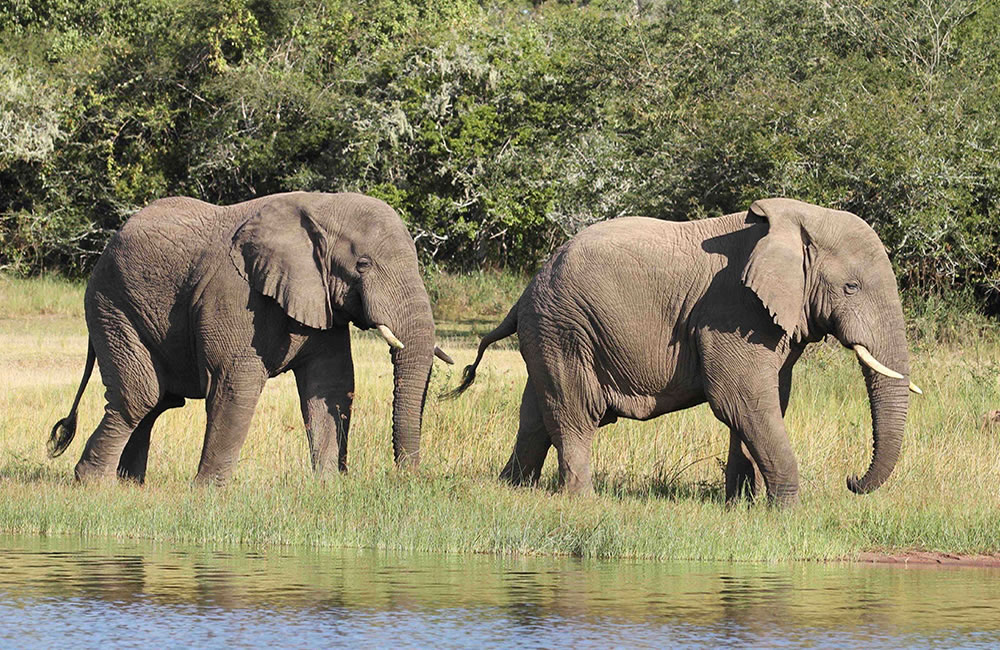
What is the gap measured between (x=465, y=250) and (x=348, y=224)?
21.0 m

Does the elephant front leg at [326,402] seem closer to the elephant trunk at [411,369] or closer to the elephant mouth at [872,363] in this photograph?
the elephant trunk at [411,369]

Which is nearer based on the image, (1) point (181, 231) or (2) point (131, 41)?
(1) point (181, 231)

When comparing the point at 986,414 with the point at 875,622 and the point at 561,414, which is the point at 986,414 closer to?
the point at 561,414

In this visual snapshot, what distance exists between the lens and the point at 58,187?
31.7 meters

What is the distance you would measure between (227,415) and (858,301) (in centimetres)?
428

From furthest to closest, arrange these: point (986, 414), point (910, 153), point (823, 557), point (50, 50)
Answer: point (50, 50)
point (910, 153)
point (986, 414)
point (823, 557)

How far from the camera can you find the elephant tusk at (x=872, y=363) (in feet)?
35.9

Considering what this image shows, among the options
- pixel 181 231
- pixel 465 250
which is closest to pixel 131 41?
pixel 465 250

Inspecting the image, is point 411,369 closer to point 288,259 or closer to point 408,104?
point 288,259

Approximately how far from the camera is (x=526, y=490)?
1144 centimetres

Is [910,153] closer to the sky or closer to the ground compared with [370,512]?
closer to the sky

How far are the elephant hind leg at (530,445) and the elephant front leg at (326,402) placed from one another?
1217mm

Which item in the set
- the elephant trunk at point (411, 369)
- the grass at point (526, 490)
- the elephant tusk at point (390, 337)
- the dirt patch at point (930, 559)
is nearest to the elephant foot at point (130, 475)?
the grass at point (526, 490)

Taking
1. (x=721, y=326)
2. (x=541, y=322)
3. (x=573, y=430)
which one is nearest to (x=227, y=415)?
(x=541, y=322)
